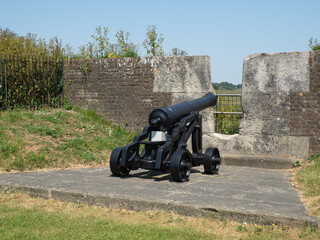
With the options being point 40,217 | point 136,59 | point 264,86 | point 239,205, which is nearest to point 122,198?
point 40,217

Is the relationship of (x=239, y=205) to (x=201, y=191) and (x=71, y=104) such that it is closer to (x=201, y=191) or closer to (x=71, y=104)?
(x=201, y=191)

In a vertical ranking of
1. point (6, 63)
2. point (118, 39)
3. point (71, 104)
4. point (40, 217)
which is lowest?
point (40, 217)

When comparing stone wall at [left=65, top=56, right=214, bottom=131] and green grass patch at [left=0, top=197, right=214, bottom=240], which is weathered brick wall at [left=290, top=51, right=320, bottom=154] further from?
green grass patch at [left=0, top=197, right=214, bottom=240]

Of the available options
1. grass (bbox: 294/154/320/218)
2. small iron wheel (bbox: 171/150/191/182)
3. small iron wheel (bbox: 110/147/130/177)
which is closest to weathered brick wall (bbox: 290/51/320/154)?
grass (bbox: 294/154/320/218)

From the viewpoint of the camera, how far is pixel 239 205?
505 cm

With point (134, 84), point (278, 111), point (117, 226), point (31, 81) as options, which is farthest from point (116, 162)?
point (31, 81)

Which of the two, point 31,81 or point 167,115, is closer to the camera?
point 167,115

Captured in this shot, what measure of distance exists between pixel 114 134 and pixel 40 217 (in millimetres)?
6176

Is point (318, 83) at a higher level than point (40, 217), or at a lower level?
higher

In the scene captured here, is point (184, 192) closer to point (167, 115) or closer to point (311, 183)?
point (167, 115)

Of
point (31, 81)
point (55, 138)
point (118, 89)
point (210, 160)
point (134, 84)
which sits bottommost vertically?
point (210, 160)

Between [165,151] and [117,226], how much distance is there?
253 cm

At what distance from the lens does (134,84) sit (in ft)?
36.9

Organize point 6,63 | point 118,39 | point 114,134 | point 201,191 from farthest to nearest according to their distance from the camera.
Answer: point 118,39, point 6,63, point 114,134, point 201,191
